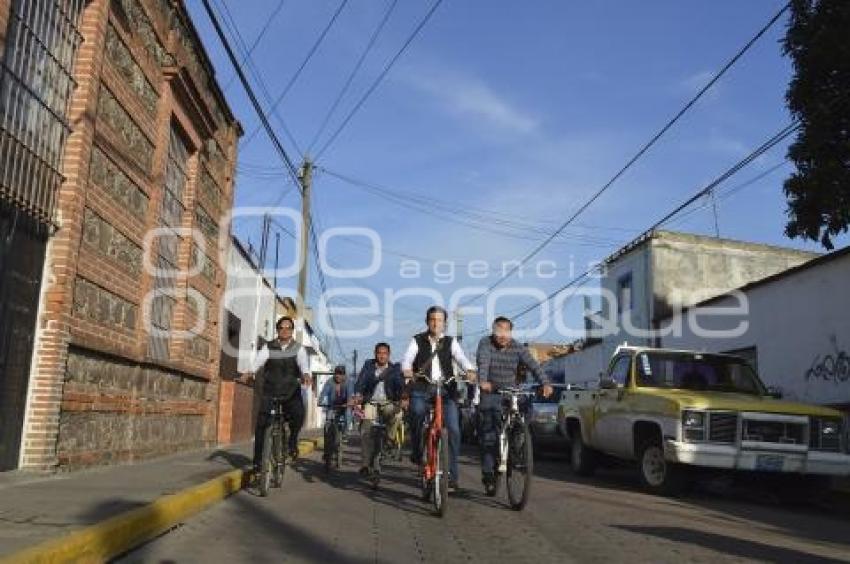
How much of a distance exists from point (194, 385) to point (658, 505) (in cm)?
830

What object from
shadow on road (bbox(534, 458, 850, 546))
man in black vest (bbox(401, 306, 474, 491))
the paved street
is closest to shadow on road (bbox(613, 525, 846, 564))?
the paved street

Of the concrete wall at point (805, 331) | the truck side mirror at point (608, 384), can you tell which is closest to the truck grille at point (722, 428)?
the truck side mirror at point (608, 384)

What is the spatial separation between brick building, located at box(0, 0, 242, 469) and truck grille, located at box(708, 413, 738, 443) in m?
7.06

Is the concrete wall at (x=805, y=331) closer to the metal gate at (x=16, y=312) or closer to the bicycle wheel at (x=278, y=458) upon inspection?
the bicycle wheel at (x=278, y=458)

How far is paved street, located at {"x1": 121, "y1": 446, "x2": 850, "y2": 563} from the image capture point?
6297 millimetres

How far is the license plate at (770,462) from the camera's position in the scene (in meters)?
10.5

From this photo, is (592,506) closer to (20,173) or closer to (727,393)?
(727,393)

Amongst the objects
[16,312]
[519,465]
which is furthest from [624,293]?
[16,312]

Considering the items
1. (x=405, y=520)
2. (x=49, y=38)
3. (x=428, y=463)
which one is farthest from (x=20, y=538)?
(x=49, y=38)

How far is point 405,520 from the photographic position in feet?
25.9

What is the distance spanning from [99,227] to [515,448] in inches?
208

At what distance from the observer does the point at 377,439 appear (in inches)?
427

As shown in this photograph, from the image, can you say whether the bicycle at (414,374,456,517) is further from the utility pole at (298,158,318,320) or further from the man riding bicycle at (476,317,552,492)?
the utility pole at (298,158,318,320)

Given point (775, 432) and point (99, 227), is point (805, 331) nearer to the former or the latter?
point (775, 432)
